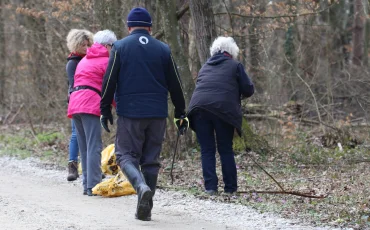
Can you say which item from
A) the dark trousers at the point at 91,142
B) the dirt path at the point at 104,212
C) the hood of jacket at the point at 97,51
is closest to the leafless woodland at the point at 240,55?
the hood of jacket at the point at 97,51

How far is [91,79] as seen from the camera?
29.8ft

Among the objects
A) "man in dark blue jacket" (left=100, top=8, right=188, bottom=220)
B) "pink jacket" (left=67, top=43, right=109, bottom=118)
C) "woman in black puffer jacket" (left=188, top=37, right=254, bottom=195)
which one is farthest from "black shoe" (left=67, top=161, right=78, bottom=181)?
"man in dark blue jacket" (left=100, top=8, right=188, bottom=220)

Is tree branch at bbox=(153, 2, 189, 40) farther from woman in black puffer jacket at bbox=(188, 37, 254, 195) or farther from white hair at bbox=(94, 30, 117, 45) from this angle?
white hair at bbox=(94, 30, 117, 45)

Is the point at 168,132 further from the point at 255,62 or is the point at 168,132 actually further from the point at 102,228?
the point at 102,228

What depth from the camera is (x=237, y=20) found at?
15.4 metres

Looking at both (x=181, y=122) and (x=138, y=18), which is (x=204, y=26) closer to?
(x=181, y=122)

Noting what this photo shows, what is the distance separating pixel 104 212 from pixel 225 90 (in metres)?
2.27

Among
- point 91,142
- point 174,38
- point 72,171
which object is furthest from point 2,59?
point 91,142

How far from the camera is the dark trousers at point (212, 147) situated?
9.08 metres

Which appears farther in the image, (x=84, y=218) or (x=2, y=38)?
(x=2, y=38)

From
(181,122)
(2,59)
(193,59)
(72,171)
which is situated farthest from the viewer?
(2,59)

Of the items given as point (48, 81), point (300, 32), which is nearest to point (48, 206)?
point (48, 81)

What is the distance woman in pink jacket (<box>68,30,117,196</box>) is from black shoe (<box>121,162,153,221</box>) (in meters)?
1.86

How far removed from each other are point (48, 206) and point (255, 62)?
8977mm
